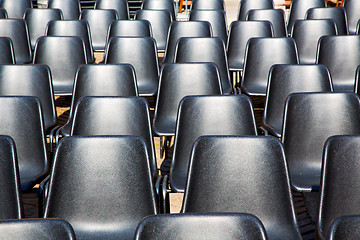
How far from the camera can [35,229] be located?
1508mm

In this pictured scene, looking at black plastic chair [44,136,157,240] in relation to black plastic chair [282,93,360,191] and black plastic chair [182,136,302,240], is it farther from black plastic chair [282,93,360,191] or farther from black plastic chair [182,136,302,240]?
black plastic chair [282,93,360,191]

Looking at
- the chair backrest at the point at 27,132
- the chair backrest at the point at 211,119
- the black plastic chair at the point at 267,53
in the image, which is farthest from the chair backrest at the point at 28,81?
the black plastic chair at the point at 267,53

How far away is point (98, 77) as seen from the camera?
11.8 feet

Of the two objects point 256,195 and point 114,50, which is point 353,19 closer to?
point 114,50

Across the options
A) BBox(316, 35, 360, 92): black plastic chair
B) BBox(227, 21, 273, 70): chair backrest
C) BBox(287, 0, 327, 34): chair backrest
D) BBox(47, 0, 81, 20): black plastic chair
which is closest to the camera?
BBox(316, 35, 360, 92): black plastic chair

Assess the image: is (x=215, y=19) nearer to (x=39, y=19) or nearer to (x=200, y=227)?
(x=39, y=19)

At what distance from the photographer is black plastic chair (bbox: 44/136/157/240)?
226 centimetres

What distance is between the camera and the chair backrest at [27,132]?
283 cm

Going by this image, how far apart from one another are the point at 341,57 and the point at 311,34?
91 cm

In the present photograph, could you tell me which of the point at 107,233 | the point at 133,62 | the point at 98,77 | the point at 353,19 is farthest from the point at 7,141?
the point at 353,19

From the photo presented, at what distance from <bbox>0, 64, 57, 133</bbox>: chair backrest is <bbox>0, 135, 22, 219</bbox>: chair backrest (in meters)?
1.33

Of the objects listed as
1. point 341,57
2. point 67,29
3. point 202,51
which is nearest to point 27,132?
point 202,51

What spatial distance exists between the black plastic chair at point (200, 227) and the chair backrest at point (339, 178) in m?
0.81

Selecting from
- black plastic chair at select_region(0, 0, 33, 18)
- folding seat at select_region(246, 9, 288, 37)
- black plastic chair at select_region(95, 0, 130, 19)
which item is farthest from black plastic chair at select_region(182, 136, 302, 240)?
black plastic chair at select_region(0, 0, 33, 18)
